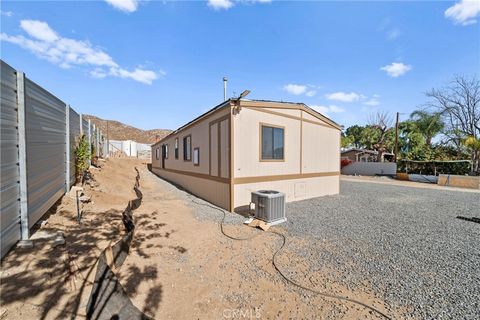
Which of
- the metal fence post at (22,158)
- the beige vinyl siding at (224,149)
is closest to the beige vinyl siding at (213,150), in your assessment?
the beige vinyl siding at (224,149)

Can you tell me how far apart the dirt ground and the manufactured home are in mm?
2392

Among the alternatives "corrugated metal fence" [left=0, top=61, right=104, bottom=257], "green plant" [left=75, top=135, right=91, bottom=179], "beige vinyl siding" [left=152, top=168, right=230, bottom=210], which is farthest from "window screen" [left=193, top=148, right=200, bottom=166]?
"corrugated metal fence" [left=0, top=61, right=104, bottom=257]

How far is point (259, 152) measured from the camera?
7.11 m

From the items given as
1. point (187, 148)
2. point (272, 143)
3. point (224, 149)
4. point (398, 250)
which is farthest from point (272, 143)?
point (187, 148)

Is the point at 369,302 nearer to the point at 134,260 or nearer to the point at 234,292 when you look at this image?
the point at 234,292

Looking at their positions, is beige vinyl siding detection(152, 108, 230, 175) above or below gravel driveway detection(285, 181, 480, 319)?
above

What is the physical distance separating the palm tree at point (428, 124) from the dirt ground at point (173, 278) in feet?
112

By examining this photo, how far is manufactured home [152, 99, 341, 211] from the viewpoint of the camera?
6719mm

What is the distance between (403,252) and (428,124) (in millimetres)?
33847

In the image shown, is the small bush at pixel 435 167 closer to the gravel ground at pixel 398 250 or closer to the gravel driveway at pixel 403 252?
the gravel driveway at pixel 403 252

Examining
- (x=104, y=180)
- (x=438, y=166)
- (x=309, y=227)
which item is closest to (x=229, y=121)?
(x=309, y=227)

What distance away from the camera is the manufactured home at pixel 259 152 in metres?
6.72

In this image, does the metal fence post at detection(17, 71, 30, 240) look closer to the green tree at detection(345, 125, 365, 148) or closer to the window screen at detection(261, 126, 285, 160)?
the window screen at detection(261, 126, 285, 160)

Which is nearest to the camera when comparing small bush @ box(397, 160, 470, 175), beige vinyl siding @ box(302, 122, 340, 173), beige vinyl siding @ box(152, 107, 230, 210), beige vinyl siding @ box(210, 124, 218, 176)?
beige vinyl siding @ box(152, 107, 230, 210)
